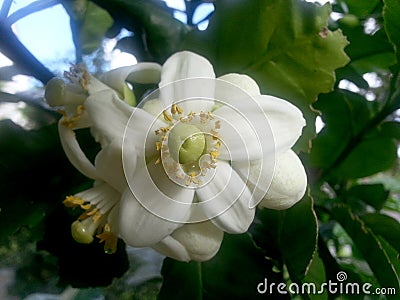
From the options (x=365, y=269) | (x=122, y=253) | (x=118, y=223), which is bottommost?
(x=365, y=269)

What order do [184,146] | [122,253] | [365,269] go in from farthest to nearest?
[365,269] → [122,253] → [184,146]

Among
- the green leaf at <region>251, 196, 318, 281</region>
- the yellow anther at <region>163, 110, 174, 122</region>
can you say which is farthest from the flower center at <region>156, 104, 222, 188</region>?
the green leaf at <region>251, 196, 318, 281</region>

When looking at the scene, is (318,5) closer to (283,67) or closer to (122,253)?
(283,67)

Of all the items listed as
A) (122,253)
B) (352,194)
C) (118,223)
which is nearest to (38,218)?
A: (122,253)

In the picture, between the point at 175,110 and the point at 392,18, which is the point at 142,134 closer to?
the point at 175,110

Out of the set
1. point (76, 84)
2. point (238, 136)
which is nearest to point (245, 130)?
point (238, 136)

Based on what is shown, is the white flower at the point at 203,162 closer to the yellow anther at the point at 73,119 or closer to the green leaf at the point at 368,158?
the yellow anther at the point at 73,119

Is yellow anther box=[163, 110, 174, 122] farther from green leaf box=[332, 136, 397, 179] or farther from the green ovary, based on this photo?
green leaf box=[332, 136, 397, 179]
